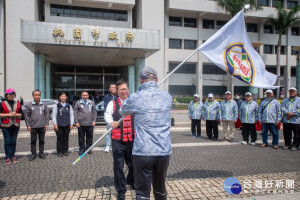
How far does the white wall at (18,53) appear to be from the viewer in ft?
87.5

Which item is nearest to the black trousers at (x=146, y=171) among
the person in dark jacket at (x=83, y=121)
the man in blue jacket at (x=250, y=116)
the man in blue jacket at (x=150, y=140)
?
the man in blue jacket at (x=150, y=140)

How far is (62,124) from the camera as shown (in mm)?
6816

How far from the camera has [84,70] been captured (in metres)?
33.9

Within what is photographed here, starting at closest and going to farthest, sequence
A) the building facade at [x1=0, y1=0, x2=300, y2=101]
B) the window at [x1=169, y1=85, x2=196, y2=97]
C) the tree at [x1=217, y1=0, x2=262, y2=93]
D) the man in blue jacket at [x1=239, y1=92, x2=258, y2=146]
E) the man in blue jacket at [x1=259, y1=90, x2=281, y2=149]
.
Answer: the man in blue jacket at [x1=259, y1=90, x2=281, y2=149]
the man in blue jacket at [x1=239, y1=92, x2=258, y2=146]
the building facade at [x1=0, y1=0, x2=300, y2=101]
the tree at [x1=217, y1=0, x2=262, y2=93]
the window at [x1=169, y1=85, x2=196, y2=97]

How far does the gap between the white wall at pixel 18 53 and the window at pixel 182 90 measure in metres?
20.7

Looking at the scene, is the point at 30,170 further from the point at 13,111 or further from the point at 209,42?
the point at 209,42

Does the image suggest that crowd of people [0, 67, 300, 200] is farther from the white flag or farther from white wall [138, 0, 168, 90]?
white wall [138, 0, 168, 90]

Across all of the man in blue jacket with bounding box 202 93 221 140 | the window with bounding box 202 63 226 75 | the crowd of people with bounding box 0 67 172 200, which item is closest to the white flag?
the crowd of people with bounding box 0 67 172 200

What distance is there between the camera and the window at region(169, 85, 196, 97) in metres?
37.9

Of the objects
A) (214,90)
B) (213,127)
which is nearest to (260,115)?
(213,127)

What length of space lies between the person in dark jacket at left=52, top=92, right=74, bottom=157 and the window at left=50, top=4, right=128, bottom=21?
25890 millimetres

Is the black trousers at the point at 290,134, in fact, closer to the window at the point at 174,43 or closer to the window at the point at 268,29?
the window at the point at 174,43

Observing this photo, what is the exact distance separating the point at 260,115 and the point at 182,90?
101ft

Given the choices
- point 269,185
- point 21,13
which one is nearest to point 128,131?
point 269,185
